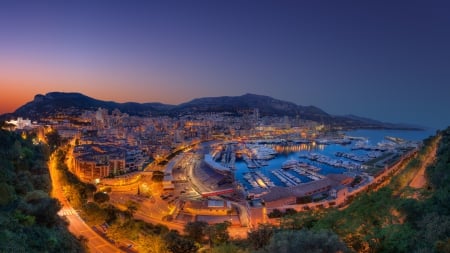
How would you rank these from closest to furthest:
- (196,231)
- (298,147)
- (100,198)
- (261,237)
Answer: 1. (261,237)
2. (196,231)
3. (100,198)
4. (298,147)

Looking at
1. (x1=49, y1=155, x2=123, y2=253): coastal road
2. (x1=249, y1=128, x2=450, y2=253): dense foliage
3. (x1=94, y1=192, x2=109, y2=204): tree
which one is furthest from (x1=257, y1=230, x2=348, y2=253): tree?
(x1=94, y1=192, x2=109, y2=204): tree

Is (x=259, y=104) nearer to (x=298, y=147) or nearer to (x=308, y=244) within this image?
(x=298, y=147)

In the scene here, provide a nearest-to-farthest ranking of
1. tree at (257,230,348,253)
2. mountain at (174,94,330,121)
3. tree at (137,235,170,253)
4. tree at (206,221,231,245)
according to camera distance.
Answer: tree at (257,230,348,253) < tree at (137,235,170,253) < tree at (206,221,231,245) < mountain at (174,94,330,121)

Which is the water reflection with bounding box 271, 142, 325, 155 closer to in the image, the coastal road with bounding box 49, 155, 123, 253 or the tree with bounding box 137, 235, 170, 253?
the coastal road with bounding box 49, 155, 123, 253

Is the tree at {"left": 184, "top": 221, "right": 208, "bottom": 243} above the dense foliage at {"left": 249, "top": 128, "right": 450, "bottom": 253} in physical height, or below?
below

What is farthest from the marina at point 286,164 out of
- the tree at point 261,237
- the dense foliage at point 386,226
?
the tree at point 261,237

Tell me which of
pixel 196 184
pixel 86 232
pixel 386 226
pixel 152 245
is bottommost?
pixel 196 184

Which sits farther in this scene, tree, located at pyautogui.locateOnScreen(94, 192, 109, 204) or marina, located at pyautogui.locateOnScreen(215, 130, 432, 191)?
marina, located at pyautogui.locateOnScreen(215, 130, 432, 191)

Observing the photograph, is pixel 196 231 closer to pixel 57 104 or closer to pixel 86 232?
pixel 86 232

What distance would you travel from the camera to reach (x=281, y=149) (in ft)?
114

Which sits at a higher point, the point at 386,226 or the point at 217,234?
the point at 386,226

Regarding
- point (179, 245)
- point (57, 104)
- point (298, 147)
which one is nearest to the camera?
point (179, 245)

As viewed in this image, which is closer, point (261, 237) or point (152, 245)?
point (261, 237)

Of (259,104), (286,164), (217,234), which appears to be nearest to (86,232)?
(217,234)
